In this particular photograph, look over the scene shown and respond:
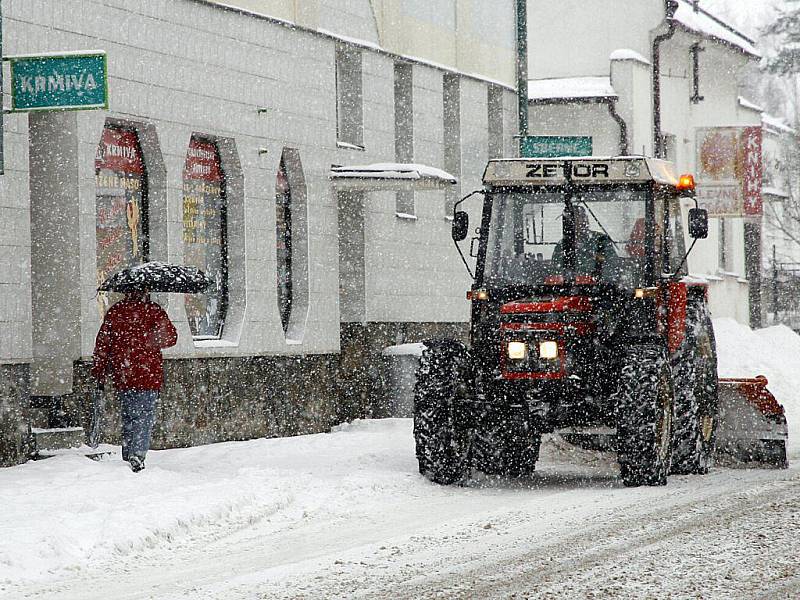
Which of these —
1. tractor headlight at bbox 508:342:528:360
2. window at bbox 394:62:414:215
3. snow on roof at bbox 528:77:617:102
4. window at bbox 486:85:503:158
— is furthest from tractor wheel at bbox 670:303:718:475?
snow on roof at bbox 528:77:617:102

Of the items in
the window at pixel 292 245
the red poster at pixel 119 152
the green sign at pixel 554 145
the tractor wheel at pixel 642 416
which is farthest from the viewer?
the green sign at pixel 554 145

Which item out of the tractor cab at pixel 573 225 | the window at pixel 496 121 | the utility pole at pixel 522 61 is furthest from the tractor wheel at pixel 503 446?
the window at pixel 496 121

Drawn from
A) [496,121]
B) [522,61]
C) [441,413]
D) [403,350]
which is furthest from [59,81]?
[496,121]

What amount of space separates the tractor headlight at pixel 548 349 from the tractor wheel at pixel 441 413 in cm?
69

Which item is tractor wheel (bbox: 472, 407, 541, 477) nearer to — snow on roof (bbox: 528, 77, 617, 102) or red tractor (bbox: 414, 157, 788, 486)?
red tractor (bbox: 414, 157, 788, 486)

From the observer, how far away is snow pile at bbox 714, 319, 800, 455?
24156mm

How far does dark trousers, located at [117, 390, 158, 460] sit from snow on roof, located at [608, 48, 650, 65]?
17.9 metres

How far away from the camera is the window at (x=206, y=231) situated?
59.1 feet

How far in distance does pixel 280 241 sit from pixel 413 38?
169 inches

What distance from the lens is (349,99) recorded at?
21.3 metres

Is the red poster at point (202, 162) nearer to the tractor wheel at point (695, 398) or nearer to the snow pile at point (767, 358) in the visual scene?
the tractor wheel at point (695, 398)

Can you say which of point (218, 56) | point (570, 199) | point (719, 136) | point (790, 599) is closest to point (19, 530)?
point (790, 599)

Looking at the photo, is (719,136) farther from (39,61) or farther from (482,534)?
(482,534)

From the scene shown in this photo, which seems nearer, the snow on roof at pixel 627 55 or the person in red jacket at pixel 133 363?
the person in red jacket at pixel 133 363
